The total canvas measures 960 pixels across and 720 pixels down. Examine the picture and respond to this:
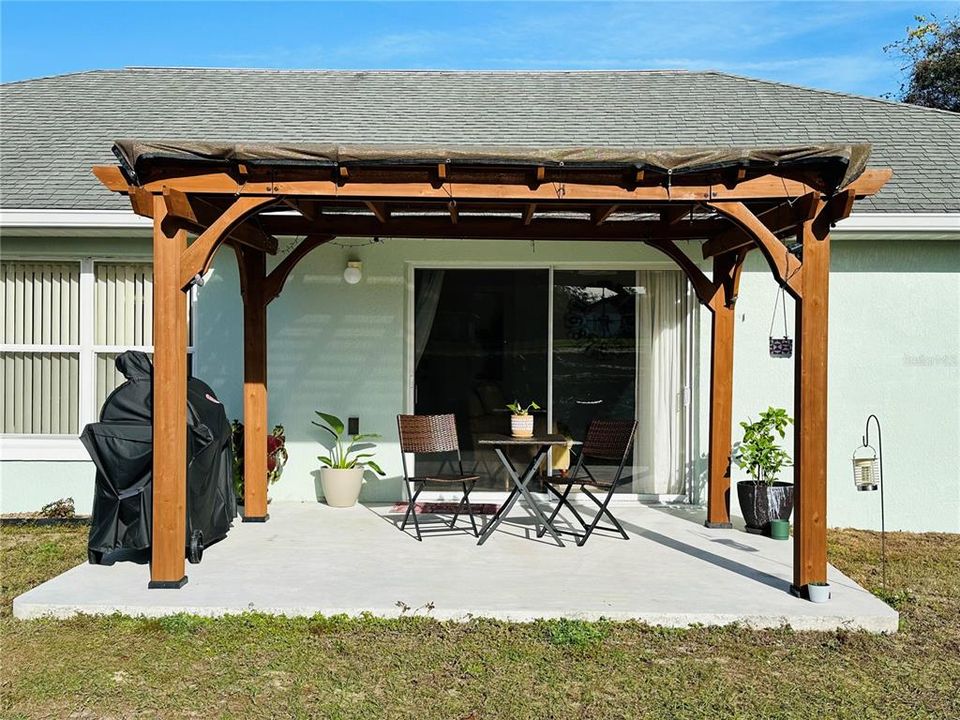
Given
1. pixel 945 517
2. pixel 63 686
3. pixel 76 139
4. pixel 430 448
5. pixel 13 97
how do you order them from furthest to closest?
pixel 13 97, pixel 76 139, pixel 945 517, pixel 430 448, pixel 63 686

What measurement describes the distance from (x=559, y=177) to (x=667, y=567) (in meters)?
2.61

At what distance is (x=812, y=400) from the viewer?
5215 mm

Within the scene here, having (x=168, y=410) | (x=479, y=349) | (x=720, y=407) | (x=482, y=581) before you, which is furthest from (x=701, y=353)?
(x=168, y=410)

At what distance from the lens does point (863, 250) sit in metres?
7.99

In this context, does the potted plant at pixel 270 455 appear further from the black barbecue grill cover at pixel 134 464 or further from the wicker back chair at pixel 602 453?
the wicker back chair at pixel 602 453

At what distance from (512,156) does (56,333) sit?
5.47 m

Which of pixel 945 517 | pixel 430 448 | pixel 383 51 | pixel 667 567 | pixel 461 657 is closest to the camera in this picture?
pixel 461 657

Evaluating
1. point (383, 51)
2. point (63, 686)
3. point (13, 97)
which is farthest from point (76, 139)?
point (383, 51)

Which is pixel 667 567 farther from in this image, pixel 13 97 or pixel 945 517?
pixel 13 97

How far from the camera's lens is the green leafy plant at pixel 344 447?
8.16 metres

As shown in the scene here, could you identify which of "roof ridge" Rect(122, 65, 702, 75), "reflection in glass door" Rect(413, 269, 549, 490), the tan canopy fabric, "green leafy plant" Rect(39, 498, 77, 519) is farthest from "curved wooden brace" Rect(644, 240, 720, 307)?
"green leafy plant" Rect(39, 498, 77, 519)

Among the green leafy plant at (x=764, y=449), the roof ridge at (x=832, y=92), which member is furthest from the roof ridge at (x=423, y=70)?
the green leafy plant at (x=764, y=449)

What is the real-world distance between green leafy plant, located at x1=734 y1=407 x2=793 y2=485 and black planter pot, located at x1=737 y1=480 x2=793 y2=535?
0.59 ft

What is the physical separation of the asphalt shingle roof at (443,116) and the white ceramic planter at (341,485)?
297 centimetres
